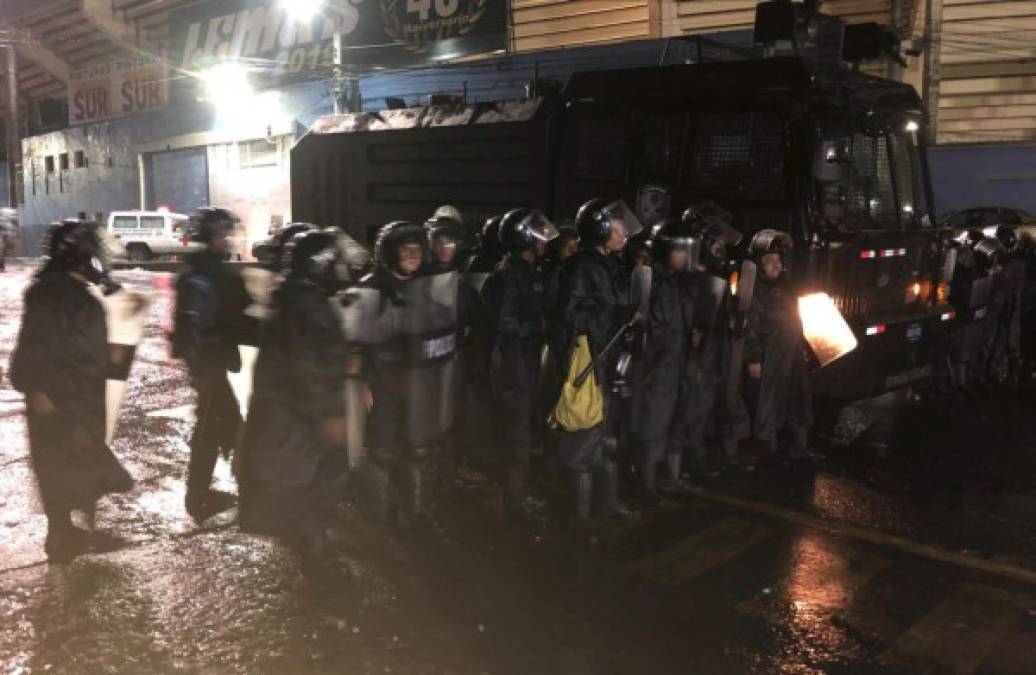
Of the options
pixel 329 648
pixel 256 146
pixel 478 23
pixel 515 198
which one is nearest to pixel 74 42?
pixel 256 146

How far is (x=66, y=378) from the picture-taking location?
476 cm

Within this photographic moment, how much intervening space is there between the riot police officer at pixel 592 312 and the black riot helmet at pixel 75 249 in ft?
8.42

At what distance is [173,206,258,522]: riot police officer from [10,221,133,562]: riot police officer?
0.53m

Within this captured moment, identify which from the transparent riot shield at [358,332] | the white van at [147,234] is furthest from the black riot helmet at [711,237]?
the white van at [147,234]

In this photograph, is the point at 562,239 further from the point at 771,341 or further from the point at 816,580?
the point at 816,580

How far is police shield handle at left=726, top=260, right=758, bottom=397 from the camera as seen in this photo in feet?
20.9

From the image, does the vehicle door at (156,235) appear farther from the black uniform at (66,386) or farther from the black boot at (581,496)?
the black boot at (581,496)

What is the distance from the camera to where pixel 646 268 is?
5.73 metres

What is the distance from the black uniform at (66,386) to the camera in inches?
185

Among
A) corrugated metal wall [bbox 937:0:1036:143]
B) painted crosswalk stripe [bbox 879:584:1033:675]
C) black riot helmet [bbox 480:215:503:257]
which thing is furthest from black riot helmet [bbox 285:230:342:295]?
corrugated metal wall [bbox 937:0:1036:143]

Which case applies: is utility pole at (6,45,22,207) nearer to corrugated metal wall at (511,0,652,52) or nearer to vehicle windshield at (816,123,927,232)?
corrugated metal wall at (511,0,652,52)

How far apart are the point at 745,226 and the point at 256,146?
22403 mm

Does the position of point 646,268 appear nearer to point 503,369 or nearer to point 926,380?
point 503,369

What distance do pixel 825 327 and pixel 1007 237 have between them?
15.0 ft
